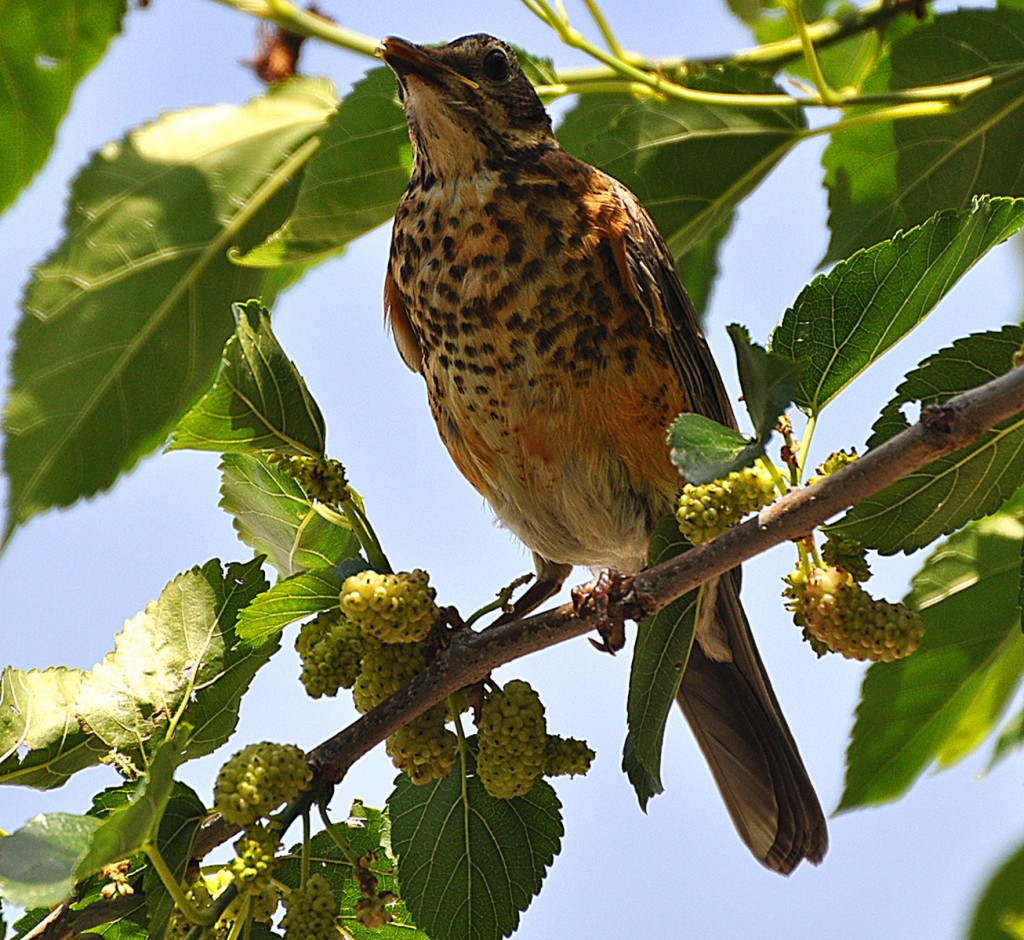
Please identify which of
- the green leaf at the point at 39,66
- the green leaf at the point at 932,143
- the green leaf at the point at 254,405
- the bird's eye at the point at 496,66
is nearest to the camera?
the green leaf at the point at 254,405

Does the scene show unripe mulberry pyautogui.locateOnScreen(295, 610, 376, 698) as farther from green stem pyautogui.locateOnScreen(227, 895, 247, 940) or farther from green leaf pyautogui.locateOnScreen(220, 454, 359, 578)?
green stem pyautogui.locateOnScreen(227, 895, 247, 940)

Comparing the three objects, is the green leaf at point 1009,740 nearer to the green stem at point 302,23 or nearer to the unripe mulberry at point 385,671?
the unripe mulberry at point 385,671

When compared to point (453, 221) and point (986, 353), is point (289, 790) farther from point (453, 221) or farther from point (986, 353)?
point (453, 221)

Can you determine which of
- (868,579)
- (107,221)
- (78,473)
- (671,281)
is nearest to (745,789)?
(671,281)

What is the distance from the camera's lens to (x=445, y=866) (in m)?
2.04

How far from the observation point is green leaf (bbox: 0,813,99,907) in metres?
1.39

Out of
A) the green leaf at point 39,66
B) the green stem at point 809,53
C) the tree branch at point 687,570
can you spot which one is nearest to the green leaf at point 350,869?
the tree branch at point 687,570

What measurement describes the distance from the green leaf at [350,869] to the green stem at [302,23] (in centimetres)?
155

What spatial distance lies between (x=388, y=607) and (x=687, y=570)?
0.46 metres

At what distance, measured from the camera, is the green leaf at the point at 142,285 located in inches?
104

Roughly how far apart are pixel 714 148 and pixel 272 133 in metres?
0.98

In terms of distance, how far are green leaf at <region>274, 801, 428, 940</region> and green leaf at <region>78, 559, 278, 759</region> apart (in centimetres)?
22

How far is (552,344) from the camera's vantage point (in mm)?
2740

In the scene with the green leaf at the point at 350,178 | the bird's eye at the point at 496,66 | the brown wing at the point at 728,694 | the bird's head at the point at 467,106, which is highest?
the bird's eye at the point at 496,66
